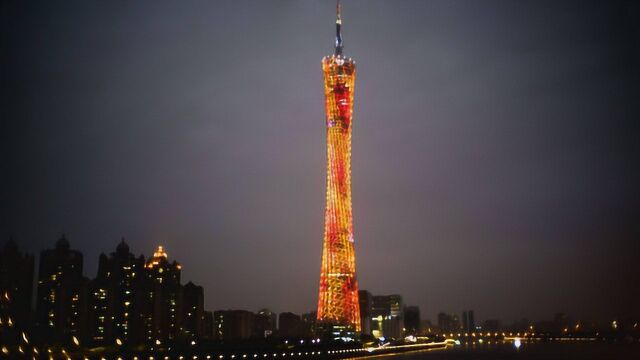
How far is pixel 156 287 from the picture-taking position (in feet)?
322

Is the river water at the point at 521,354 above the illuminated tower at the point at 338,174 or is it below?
below

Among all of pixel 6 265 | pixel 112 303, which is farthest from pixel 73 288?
pixel 6 265

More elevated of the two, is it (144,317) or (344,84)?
(344,84)

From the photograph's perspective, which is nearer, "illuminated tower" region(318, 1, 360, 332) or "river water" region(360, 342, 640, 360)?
"illuminated tower" region(318, 1, 360, 332)

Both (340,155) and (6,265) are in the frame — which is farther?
(6,265)

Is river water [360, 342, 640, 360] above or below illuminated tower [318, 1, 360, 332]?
below

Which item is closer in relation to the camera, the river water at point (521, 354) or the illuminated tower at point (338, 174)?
the illuminated tower at point (338, 174)

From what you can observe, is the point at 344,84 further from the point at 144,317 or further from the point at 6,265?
the point at 144,317

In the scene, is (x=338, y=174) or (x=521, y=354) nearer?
(x=338, y=174)

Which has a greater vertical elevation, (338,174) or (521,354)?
(338,174)

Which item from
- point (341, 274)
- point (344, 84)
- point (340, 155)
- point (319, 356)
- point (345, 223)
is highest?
point (344, 84)

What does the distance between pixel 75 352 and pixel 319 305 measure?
2814 cm

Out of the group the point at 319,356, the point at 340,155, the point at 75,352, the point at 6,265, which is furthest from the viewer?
the point at 6,265

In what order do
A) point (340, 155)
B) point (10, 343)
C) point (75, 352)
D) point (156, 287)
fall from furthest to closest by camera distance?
point (156, 287) → point (340, 155) → point (75, 352) → point (10, 343)
